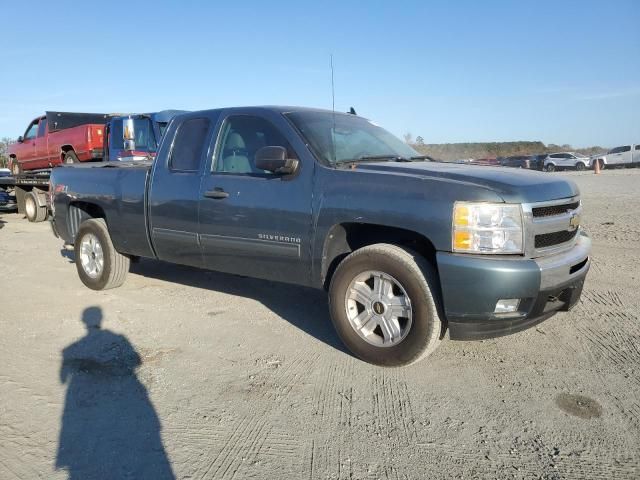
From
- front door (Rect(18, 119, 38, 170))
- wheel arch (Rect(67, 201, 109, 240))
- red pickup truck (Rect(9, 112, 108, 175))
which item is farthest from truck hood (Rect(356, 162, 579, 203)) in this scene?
front door (Rect(18, 119, 38, 170))

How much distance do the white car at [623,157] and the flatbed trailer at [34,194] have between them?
117 ft

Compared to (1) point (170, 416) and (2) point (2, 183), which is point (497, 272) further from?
(2) point (2, 183)

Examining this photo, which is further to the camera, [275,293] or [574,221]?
[275,293]

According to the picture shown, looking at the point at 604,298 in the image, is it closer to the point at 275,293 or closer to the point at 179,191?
the point at 275,293

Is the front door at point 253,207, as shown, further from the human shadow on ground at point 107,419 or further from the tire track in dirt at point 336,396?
the human shadow on ground at point 107,419

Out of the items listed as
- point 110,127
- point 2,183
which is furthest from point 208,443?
point 2,183

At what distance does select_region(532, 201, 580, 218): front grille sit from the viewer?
11.1 feet

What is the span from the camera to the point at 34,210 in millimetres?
14055

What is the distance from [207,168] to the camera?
4.66m

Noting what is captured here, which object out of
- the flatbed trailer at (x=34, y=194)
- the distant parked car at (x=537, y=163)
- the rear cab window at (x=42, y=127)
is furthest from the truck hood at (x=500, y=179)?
the distant parked car at (x=537, y=163)

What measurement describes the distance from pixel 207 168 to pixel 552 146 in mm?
72602

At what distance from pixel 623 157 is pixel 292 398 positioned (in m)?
40.9

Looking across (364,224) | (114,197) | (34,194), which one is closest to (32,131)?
(34,194)

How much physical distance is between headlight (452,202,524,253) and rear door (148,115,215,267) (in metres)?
2.43
